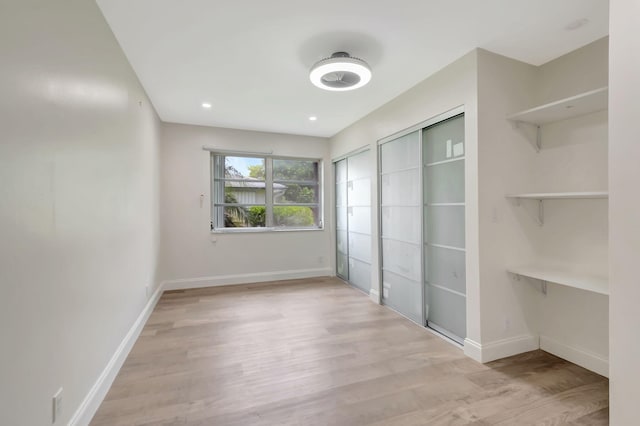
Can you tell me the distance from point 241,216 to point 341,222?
6.00ft

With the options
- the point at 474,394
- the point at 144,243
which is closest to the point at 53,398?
the point at 144,243

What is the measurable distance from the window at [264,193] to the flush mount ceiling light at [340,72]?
2.78 metres

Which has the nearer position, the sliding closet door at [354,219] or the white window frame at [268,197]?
the sliding closet door at [354,219]

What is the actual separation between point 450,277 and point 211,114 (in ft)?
12.6

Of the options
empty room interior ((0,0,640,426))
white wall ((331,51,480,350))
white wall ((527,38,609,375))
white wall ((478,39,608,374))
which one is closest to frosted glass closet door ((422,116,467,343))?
empty room interior ((0,0,640,426))

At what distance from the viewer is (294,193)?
5605 mm

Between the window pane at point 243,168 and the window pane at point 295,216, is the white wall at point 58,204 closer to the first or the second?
the window pane at point 243,168

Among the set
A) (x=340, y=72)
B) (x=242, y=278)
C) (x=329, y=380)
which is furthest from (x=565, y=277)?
(x=242, y=278)

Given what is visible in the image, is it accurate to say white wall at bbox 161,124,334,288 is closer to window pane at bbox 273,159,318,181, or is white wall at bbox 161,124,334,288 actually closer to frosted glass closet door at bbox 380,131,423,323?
window pane at bbox 273,159,318,181

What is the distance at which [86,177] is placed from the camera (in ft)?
5.93

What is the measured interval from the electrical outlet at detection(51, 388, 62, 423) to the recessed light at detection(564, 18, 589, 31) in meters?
3.95

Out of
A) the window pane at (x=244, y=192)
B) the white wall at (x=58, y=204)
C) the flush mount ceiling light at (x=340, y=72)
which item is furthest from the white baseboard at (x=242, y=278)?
the flush mount ceiling light at (x=340, y=72)

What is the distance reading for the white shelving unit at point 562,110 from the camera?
2053 millimetres

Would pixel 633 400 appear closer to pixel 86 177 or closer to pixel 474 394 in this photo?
pixel 474 394
